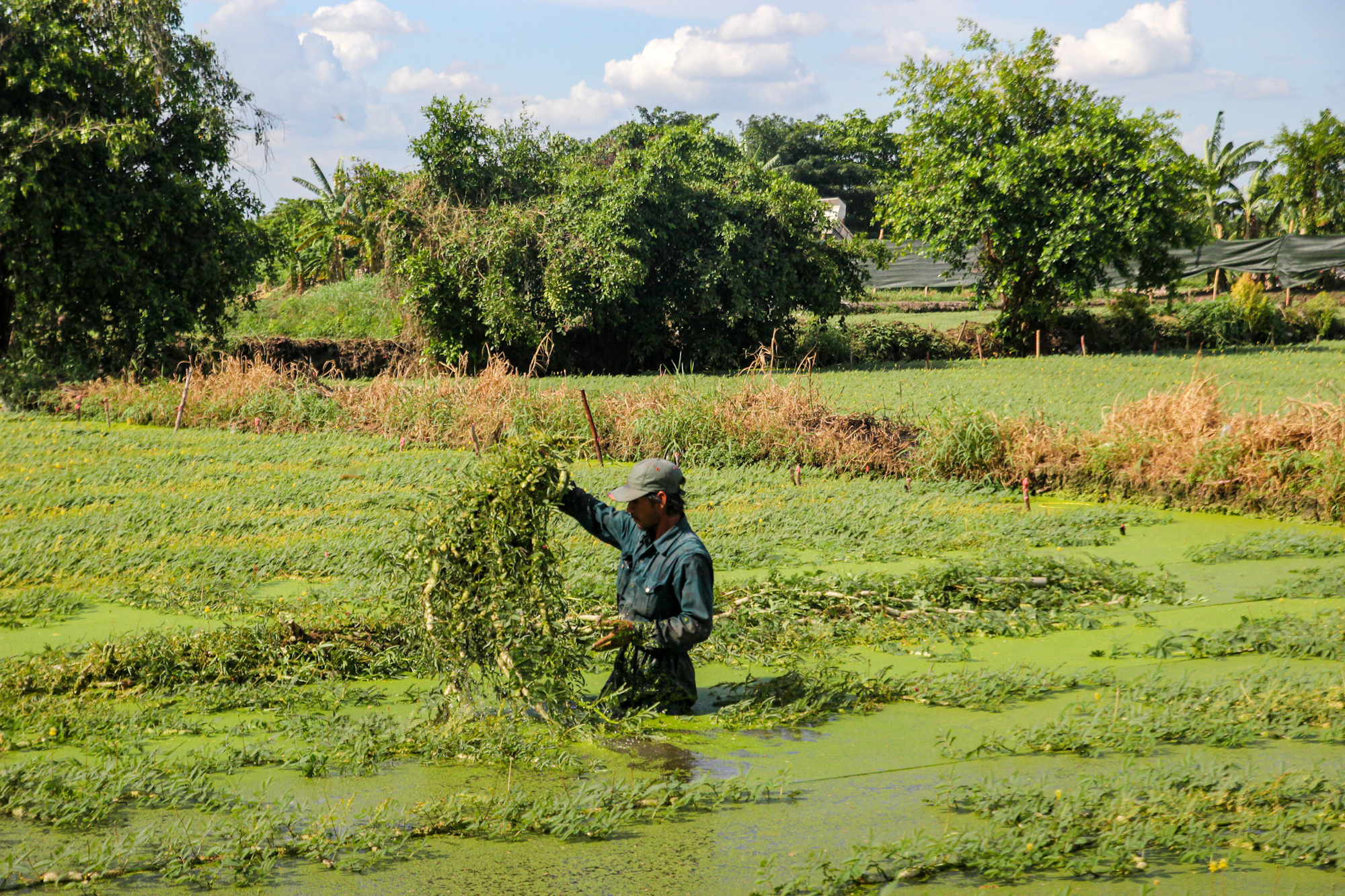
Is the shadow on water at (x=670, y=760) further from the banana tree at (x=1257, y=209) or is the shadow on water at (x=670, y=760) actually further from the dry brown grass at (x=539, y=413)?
the banana tree at (x=1257, y=209)

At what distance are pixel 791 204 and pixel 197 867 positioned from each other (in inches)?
828

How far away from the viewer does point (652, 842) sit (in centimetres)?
373

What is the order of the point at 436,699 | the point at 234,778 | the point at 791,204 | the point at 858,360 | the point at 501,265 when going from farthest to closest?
the point at 858,360, the point at 791,204, the point at 501,265, the point at 436,699, the point at 234,778

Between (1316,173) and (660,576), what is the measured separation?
40876 mm

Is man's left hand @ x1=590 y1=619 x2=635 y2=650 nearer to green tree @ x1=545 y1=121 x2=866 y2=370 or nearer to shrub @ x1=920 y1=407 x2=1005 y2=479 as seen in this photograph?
shrub @ x1=920 y1=407 x2=1005 y2=479

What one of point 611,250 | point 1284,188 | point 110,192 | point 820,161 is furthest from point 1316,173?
point 110,192

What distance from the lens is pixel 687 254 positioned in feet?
74.4

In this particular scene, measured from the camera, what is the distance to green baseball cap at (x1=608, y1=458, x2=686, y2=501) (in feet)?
15.9

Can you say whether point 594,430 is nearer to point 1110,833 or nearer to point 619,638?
point 619,638

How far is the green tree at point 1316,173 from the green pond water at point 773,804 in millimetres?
37316

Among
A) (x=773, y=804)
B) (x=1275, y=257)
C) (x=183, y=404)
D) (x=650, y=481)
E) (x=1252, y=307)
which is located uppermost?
(x=1275, y=257)

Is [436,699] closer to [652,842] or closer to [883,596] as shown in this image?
[652,842]

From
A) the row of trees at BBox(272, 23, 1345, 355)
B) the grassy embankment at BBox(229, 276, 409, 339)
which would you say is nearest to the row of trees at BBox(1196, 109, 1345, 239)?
the row of trees at BBox(272, 23, 1345, 355)

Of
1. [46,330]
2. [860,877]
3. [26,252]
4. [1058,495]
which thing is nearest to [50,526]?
[860,877]
